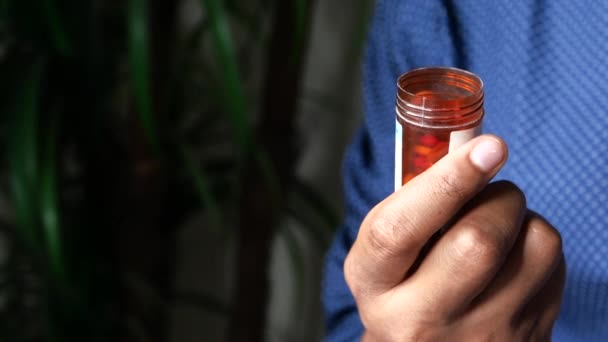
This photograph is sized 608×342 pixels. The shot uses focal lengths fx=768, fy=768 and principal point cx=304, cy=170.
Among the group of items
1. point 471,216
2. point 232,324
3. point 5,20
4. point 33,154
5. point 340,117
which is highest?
point 471,216

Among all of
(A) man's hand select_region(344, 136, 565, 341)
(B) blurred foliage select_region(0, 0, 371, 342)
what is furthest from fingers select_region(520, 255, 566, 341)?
(B) blurred foliage select_region(0, 0, 371, 342)

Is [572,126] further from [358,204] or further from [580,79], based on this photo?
[358,204]

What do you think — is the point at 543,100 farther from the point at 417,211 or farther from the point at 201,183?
the point at 201,183

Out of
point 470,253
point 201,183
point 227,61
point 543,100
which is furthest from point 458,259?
point 201,183

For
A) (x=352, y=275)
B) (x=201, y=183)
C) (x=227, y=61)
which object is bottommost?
(x=201, y=183)

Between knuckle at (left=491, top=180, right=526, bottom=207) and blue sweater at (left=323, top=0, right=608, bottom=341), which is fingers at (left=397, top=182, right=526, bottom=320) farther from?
blue sweater at (left=323, top=0, right=608, bottom=341)

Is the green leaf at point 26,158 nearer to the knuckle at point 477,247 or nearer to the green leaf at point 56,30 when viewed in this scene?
the green leaf at point 56,30

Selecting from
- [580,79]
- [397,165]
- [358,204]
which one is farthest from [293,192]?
[397,165]

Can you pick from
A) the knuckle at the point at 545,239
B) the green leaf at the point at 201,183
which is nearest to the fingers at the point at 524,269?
the knuckle at the point at 545,239
